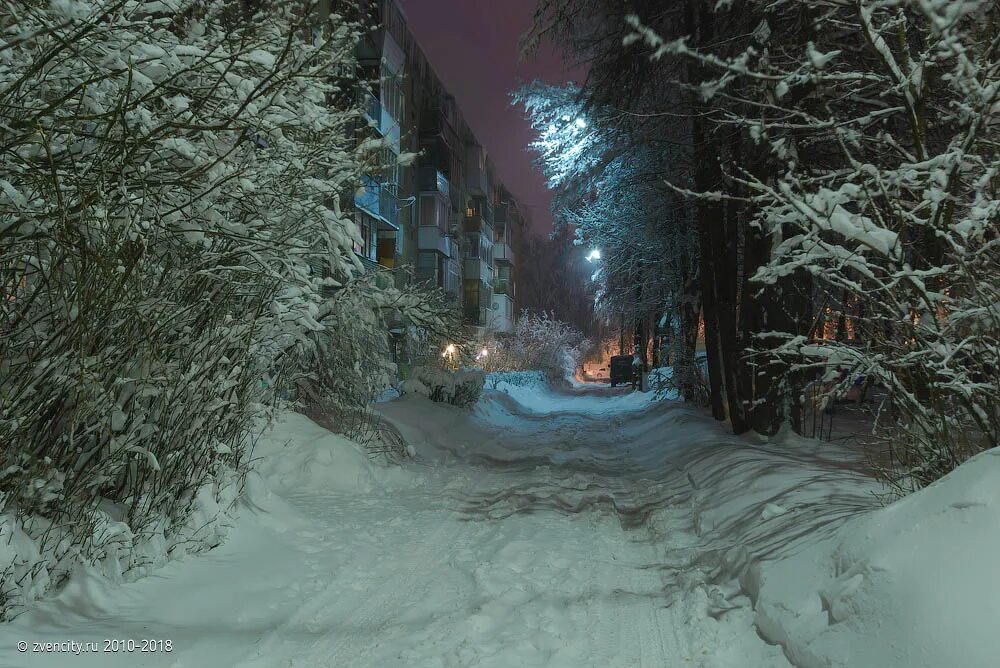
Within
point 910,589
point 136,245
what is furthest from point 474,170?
point 910,589

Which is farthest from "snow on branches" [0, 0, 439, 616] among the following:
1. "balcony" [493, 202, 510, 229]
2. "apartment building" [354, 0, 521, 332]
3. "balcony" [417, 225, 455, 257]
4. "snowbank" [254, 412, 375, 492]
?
"balcony" [493, 202, 510, 229]

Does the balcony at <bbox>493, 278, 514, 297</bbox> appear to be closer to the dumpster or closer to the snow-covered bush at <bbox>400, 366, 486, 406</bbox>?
the dumpster

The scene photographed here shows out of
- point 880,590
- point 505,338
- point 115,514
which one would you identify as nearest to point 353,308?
point 115,514

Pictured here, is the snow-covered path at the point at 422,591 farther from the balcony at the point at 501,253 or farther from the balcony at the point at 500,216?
the balcony at the point at 500,216

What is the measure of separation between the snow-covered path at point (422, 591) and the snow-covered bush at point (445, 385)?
6.56 meters

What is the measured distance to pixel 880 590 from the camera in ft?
9.82

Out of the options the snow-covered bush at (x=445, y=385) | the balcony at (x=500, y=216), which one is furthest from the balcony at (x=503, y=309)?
the snow-covered bush at (x=445, y=385)

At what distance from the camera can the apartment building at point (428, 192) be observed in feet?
80.2

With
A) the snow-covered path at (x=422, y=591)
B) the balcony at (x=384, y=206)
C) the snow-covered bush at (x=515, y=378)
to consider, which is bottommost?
the snow-covered path at (x=422, y=591)

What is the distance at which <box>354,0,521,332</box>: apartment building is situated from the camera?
2444 cm

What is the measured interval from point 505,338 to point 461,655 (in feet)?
95.5

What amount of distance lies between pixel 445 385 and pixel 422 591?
35.5 ft

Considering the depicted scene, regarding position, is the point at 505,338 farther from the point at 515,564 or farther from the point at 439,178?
the point at 515,564

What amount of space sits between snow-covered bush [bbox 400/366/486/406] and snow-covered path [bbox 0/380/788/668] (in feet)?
21.5
